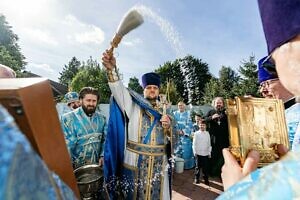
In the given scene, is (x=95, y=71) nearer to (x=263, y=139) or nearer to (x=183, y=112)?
(x=183, y=112)

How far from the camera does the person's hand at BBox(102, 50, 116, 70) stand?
3.14 metres

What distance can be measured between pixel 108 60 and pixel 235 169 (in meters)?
2.52

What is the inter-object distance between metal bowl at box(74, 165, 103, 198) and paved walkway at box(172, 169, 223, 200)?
3694mm

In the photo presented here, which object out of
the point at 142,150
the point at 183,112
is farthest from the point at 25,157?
the point at 183,112

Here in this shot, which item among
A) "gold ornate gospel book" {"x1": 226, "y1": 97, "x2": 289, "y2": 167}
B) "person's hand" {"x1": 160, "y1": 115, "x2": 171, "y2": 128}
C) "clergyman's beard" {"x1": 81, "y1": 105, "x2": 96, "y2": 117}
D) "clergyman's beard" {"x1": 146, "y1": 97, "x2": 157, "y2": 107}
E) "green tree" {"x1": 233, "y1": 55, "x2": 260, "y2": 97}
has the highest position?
"green tree" {"x1": 233, "y1": 55, "x2": 260, "y2": 97}

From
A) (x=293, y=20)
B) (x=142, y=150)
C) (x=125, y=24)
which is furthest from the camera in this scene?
(x=142, y=150)

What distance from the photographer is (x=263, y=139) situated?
1.11m

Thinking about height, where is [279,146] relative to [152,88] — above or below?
below

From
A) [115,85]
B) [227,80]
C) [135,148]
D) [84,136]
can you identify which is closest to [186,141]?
[84,136]

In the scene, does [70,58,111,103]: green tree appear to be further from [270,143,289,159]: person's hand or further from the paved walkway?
[270,143,289,159]: person's hand

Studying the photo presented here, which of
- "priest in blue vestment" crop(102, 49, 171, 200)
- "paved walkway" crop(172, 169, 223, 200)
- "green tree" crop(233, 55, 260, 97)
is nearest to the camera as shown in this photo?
"priest in blue vestment" crop(102, 49, 171, 200)

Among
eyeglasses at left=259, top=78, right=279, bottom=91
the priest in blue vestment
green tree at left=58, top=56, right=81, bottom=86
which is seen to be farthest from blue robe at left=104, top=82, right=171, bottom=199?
green tree at left=58, top=56, right=81, bottom=86

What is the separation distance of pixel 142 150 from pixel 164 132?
43 cm

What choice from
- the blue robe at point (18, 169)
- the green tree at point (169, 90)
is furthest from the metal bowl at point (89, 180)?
the blue robe at point (18, 169)
